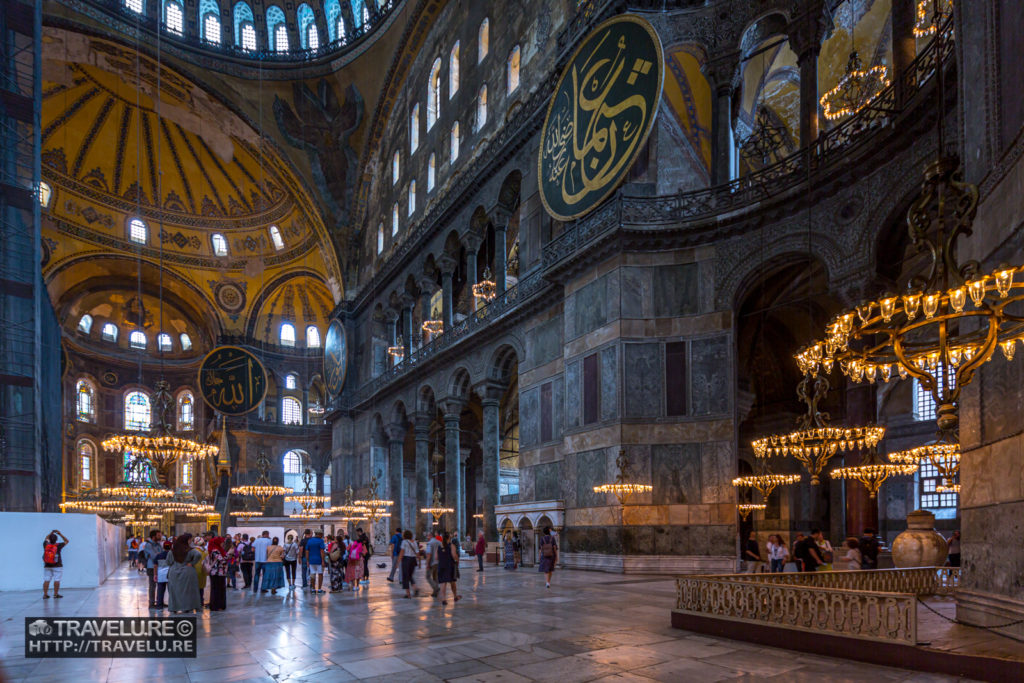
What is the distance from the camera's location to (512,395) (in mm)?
26719

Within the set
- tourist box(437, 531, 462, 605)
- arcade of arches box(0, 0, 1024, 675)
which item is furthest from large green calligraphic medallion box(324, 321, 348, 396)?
tourist box(437, 531, 462, 605)

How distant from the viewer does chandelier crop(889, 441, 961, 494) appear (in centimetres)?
808

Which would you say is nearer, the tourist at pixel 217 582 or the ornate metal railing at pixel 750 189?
the tourist at pixel 217 582

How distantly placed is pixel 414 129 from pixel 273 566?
1831cm

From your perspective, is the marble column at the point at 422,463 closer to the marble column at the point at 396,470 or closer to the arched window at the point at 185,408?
the marble column at the point at 396,470

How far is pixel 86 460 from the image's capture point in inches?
1248

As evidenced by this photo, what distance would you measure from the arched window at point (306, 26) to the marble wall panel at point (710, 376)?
2306cm

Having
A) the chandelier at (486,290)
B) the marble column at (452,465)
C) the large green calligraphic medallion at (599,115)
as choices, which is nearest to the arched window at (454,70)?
the chandelier at (486,290)

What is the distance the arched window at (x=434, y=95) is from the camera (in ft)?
76.2

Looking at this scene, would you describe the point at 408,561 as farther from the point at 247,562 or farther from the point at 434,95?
the point at 434,95

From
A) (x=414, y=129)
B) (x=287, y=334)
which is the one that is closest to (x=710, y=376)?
(x=414, y=129)

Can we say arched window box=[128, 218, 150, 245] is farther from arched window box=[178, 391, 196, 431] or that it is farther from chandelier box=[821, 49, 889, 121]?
chandelier box=[821, 49, 889, 121]

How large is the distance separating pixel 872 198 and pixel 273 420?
103 feet

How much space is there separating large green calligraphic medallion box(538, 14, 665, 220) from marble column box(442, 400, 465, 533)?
8270 mm
